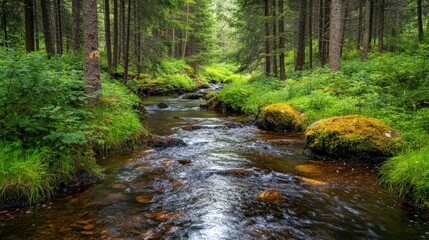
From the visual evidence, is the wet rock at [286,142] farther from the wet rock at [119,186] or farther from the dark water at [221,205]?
the wet rock at [119,186]

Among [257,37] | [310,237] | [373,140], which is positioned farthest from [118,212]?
[257,37]

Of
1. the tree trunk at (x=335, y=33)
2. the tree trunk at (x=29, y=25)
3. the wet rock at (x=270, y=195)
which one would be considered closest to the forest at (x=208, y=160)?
the wet rock at (x=270, y=195)

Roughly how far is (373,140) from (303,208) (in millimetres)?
3028

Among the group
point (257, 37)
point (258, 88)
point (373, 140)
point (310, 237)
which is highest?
point (257, 37)

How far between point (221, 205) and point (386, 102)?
6.94 meters

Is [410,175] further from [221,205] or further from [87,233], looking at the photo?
[87,233]

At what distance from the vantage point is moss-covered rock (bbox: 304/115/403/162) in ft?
21.2

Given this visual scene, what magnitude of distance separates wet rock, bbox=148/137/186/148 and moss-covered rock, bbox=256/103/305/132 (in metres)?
3.71

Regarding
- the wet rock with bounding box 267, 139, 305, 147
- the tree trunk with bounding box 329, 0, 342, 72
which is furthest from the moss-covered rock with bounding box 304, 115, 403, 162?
the tree trunk with bounding box 329, 0, 342, 72

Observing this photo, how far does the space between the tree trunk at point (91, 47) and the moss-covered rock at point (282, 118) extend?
242 inches

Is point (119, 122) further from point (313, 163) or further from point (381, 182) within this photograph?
point (381, 182)

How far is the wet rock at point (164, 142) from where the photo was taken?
331 inches

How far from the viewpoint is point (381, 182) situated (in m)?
5.53

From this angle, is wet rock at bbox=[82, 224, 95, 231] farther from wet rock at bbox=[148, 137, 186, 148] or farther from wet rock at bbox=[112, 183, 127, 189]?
wet rock at bbox=[148, 137, 186, 148]
